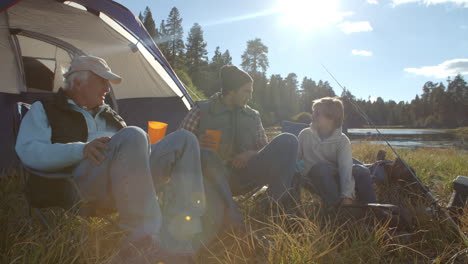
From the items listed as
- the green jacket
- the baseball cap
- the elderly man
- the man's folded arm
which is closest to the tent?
the baseball cap

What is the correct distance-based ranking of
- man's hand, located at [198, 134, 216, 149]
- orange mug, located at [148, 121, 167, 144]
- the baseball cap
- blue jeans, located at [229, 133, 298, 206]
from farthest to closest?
1. orange mug, located at [148, 121, 167, 144]
2. man's hand, located at [198, 134, 216, 149]
3. blue jeans, located at [229, 133, 298, 206]
4. the baseball cap

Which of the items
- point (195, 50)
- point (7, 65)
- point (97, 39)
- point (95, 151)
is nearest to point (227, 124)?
point (95, 151)

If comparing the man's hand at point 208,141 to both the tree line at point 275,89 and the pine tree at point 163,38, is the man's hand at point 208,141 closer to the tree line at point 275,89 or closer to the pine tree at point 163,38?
the tree line at point 275,89

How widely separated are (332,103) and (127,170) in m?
1.90

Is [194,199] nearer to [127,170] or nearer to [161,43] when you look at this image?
[127,170]

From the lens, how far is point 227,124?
2.60 m

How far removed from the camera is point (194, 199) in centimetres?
165

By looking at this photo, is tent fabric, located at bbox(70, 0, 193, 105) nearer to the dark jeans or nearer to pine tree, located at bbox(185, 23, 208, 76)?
the dark jeans

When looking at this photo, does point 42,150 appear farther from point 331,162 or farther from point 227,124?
point 331,162

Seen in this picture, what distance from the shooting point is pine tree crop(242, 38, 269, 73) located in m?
46.4

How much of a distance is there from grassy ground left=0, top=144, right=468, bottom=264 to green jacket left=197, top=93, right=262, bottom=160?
0.57 m

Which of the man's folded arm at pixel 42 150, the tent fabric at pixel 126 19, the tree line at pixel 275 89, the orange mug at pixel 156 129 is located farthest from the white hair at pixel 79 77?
the tree line at pixel 275 89

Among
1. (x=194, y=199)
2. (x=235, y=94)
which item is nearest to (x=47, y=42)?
(x=235, y=94)

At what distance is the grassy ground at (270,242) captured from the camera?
1.45m
